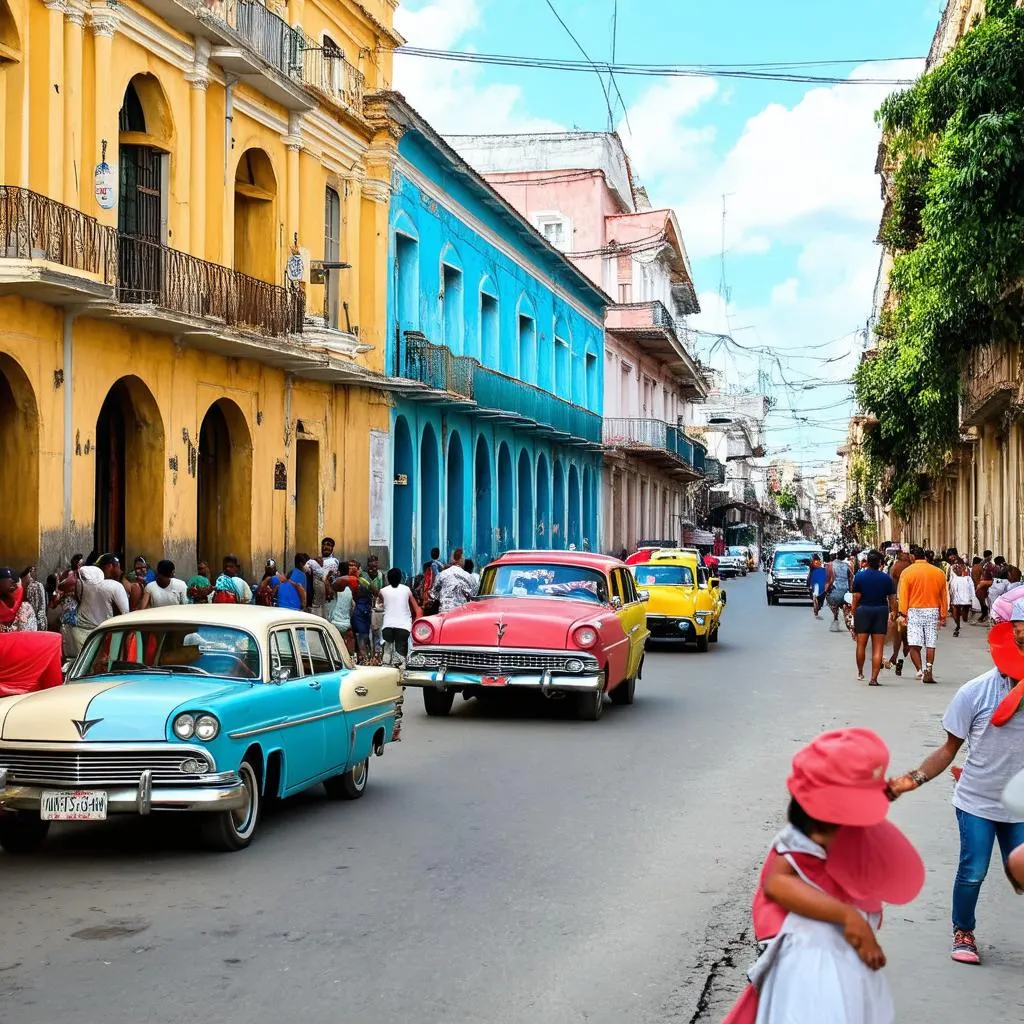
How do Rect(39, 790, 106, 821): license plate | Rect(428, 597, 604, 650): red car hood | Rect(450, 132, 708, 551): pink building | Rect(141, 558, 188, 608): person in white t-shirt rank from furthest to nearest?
Rect(450, 132, 708, 551): pink building → Rect(141, 558, 188, 608): person in white t-shirt → Rect(428, 597, 604, 650): red car hood → Rect(39, 790, 106, 821): license plate

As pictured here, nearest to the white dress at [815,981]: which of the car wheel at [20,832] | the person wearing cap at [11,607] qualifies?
the car wheel at [20,832]

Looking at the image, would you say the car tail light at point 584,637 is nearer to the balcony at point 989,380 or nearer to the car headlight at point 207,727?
the car headlight at point 207,727

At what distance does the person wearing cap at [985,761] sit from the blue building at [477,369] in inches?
852

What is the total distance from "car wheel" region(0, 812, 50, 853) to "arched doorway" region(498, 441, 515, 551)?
30496 mm

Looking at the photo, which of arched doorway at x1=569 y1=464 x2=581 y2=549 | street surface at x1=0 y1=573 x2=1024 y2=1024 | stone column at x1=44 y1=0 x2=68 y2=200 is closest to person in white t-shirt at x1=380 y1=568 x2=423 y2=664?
street surface at x1=0 y1=573 x2=1024 y2=1024

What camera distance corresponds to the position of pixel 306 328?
78.8 ft

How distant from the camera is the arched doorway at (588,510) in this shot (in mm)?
49188

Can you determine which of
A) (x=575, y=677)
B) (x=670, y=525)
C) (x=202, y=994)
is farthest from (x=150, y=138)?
(x=670, y=525)

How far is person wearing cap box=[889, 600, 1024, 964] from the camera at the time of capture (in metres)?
6.23

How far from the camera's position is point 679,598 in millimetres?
24750


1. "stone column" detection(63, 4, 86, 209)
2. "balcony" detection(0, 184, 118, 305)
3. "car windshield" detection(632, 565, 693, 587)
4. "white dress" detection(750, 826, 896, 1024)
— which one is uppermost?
"stone column" detection(63, 4, 86, 209)

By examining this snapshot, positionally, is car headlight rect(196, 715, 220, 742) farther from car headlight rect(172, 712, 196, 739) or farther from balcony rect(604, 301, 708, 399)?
balcony rect(604, 301, 708, 399)

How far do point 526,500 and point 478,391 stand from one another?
828 cm

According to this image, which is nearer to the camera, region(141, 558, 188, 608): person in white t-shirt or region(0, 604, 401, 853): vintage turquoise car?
region(0, 604, 401, 853): vintage turquoise car
